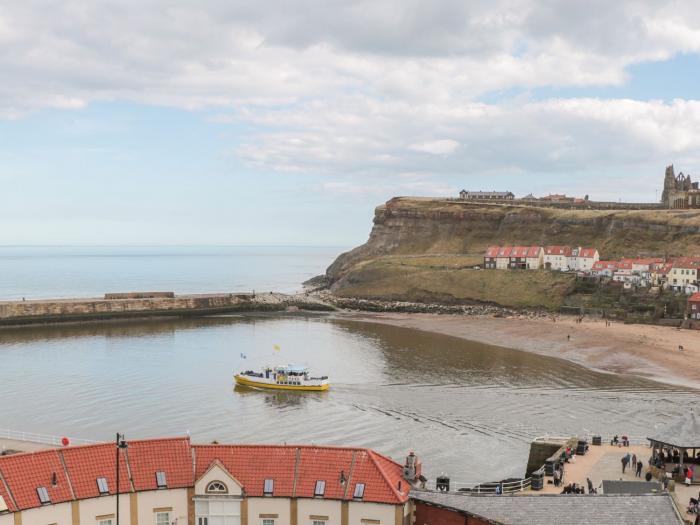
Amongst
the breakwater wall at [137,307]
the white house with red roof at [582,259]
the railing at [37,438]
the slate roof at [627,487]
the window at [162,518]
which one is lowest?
the railing at [37,438]

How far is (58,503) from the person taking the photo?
27031 millimetres

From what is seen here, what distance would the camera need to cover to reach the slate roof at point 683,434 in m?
33.6

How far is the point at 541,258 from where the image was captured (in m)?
140

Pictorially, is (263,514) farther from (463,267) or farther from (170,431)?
(463,267)

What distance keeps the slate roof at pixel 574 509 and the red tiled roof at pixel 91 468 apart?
1322cm

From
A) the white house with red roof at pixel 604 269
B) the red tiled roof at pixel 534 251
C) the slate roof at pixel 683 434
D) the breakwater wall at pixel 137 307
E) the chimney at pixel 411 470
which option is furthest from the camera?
the red tiled roof at pixel 534 251

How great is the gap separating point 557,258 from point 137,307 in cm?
7857

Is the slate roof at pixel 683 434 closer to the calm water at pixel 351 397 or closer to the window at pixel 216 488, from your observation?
the calm water at pixel 351 397

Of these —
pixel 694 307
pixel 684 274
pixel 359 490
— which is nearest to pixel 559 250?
pixel 684 274

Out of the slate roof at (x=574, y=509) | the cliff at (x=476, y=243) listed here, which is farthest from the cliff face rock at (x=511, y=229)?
the slate roof at (x=574, y=509)

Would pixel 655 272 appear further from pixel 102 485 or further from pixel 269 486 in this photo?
pixel 102 485

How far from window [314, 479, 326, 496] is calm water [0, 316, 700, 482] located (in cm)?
1598

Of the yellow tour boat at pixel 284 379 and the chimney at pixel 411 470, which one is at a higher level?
the chimney at pixel 411 470

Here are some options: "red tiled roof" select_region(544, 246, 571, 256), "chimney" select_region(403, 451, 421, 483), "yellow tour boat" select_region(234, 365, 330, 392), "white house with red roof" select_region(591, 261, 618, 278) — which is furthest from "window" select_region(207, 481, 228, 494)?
"red tiled roof" select_region(544, 246, 571, 256)
